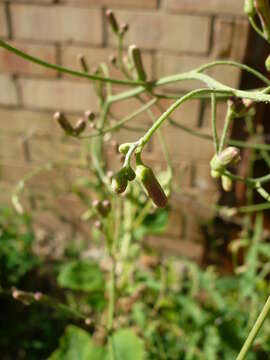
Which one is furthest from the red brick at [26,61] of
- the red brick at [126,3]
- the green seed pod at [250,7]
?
the green seed pod at [250,7]

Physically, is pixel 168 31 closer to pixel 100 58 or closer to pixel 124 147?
pixel 100 58

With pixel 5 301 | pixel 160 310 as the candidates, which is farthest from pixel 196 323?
pixel 5 301

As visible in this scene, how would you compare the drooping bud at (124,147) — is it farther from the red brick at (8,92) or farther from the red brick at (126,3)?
the red brick at (8,92)

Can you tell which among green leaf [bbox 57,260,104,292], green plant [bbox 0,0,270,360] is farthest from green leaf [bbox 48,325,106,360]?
green leaf [bbox 57,260,104,292]

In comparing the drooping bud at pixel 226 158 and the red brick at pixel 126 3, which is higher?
the red brick at pixel 126 3

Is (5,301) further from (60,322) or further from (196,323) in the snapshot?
(196,323)

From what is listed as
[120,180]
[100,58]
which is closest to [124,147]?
[120,180]

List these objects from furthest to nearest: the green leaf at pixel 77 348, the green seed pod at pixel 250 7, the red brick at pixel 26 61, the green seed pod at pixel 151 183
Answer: the red brick at pixel 26 61
the green leaf at pixel 77 348
the green seed pod at pixel 250 7
the green seed pod at pixel 151 183

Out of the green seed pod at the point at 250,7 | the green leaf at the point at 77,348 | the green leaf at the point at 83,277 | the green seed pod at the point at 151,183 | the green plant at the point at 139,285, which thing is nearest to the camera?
the green seed pod at the point at 151,183
